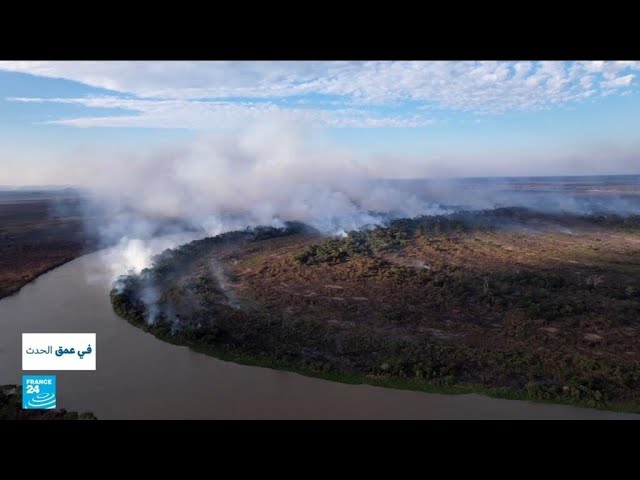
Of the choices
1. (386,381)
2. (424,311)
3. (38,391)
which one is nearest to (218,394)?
(38,391)

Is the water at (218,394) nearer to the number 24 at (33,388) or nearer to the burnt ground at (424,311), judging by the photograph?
the burnt ground at (424,311)

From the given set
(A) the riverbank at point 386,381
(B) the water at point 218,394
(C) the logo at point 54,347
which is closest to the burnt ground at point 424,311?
(A) the riverbank at point 386,381

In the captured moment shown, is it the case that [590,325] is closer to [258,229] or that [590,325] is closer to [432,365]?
[432,365]

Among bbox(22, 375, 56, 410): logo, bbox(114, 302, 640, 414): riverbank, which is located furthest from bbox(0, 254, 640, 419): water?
bbox(22, 375, 56, 410): logo

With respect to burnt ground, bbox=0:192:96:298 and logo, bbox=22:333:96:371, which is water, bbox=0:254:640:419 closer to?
logo, bbox=22:333:96:371

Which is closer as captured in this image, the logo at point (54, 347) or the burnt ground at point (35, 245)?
the logo at point (54, 347)

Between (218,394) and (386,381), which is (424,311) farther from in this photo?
(218,394)
